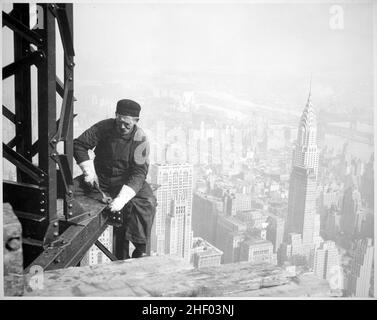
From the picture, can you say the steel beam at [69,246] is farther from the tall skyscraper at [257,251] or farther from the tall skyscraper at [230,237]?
the tall skyscraper at [257,251]

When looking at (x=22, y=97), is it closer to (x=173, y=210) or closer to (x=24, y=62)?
(x=24, y=62)

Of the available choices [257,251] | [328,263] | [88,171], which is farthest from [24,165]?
[328,263]

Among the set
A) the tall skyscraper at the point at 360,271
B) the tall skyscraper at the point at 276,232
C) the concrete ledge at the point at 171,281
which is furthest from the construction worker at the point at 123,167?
the tall skyscraper at the point at 360,271

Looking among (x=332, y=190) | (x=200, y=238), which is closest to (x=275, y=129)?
(x=332, y=190)

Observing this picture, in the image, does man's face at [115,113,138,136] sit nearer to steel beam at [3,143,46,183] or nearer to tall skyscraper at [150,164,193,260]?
tall skyscraper at [150,164,193,260]

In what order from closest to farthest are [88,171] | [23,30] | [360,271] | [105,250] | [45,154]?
[23,30]
[45,154]
[88,171]
[105,250]
[360,271]

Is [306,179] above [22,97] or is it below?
below

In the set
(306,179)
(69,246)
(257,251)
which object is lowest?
(257,251)

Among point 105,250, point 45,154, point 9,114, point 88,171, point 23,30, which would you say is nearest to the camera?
point 23,30

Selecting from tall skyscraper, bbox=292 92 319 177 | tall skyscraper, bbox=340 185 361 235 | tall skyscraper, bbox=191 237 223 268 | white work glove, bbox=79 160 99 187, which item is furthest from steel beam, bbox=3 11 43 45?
tall skyscraper, bbox=340 185 361 235
